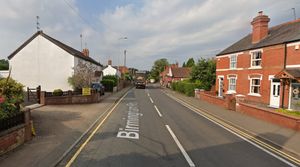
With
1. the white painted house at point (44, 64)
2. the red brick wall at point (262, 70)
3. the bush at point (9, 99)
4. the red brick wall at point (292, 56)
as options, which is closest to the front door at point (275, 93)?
the red brick wall at point (262, 70)

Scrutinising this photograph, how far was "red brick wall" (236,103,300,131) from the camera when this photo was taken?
10139mm

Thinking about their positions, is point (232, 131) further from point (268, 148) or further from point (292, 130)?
point (292, 130)

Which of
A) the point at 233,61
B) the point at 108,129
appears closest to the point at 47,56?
the point at 108,129

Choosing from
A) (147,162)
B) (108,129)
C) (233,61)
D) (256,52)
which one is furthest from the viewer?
(233,61)

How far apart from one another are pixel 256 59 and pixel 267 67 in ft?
6.93

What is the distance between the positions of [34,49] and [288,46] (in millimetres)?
29473

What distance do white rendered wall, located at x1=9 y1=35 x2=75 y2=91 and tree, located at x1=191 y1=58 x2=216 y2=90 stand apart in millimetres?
19472

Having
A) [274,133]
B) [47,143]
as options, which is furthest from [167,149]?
[274,133]

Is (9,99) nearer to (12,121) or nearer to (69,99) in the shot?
(12,121)

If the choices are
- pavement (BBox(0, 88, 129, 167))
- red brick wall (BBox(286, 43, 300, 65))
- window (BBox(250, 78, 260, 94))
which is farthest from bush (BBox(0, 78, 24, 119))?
window (BBox(250, 78, 260, 94))

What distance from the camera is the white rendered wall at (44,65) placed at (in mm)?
26922

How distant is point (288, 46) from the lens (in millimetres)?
17328

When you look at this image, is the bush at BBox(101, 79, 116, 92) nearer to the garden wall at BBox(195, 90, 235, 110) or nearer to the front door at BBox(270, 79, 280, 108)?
the garden wall at BBox(195, 90, 235, 110)

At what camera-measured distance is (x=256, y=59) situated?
70.8 feet
